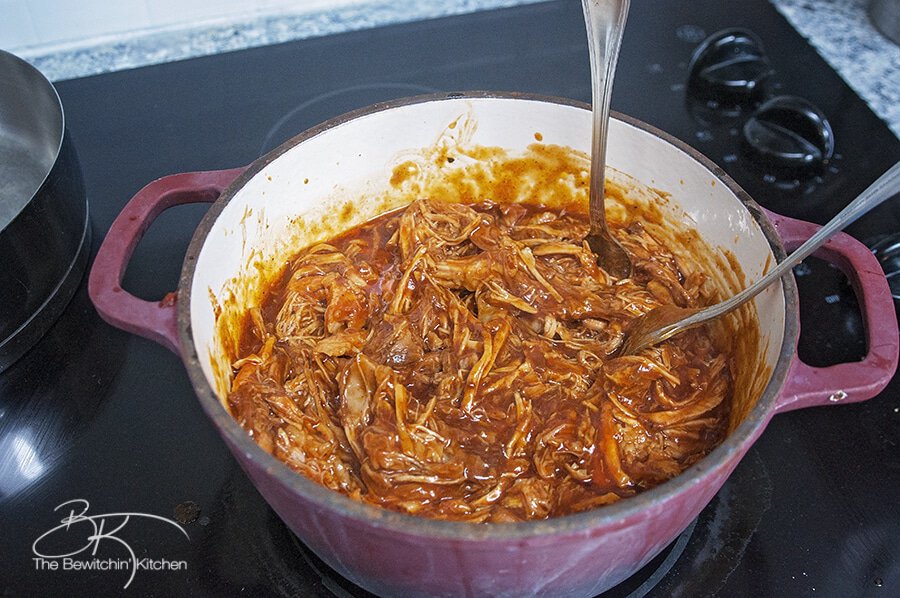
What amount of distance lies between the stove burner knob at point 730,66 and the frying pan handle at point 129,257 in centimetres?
173

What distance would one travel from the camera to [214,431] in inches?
82.0

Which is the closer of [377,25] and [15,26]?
[15,26]

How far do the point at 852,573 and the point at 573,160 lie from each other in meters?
1.25

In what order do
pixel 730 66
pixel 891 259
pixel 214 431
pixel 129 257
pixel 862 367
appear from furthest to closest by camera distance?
pixel 730 66, pixel 891 259, pixel 214 431, pixel 129 257, pixel 862 367

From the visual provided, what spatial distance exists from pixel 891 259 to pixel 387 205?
1.44 m

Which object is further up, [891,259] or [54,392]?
[891,259]

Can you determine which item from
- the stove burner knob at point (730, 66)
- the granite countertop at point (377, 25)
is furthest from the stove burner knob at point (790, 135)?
the granite countertop at point (377, 25)

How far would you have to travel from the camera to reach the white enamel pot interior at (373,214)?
131 cm

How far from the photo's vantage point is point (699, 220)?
2.12m

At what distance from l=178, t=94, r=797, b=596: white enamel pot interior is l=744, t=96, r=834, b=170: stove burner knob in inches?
26.7

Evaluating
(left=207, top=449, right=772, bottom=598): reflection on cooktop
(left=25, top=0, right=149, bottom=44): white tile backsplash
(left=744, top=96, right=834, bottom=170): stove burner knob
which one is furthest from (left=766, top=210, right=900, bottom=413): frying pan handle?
(left=25, top=0, right=149, bottom=44): white tile backsplash

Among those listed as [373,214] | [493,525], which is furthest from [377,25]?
[493,525]

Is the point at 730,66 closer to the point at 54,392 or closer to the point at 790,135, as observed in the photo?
the point at 790,135

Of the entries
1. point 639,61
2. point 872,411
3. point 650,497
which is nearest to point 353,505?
point 650,497
